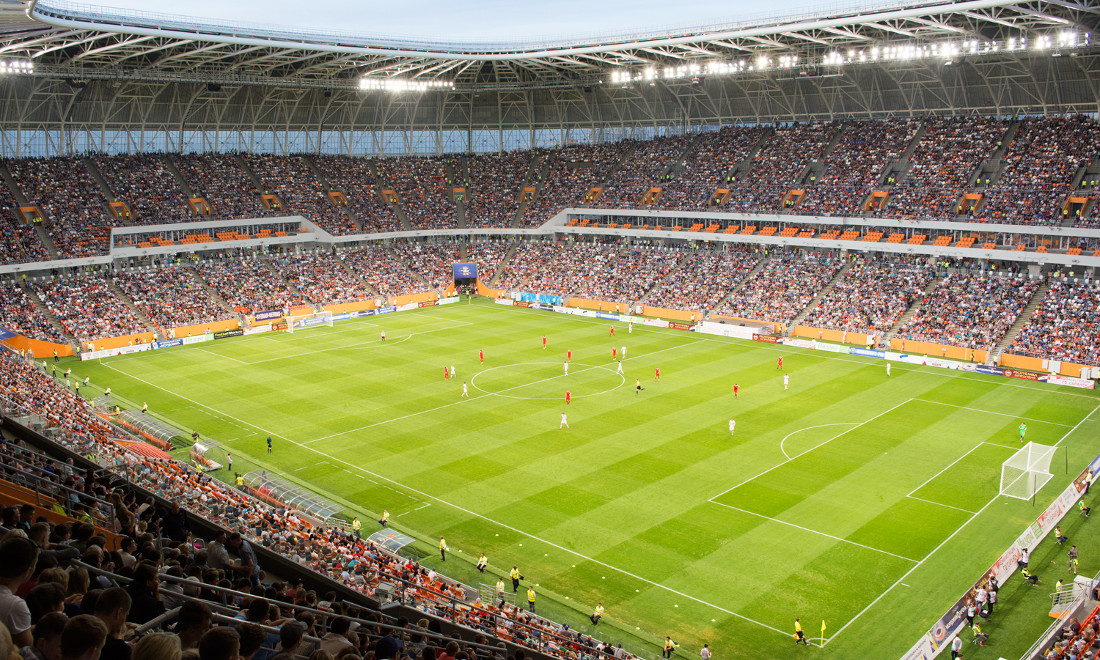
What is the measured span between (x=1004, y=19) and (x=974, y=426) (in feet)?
94.2

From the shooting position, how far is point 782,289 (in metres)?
70.1

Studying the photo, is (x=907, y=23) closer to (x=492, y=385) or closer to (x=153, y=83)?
(x=492, y=385)

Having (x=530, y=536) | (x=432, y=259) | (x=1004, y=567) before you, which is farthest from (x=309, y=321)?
(x=1004, y=567)

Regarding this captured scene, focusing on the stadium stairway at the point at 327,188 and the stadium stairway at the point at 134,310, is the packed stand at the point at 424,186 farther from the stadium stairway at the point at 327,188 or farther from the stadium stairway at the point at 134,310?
the stadium stairway at the point at 134,310

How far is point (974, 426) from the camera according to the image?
1687 inches

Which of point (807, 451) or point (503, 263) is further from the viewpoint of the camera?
point (503, 263)

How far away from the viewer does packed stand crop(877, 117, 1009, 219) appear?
67.4 metres

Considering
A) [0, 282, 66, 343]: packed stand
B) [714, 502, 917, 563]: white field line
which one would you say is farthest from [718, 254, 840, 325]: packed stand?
[0, 282, 66, 343]: packed stand

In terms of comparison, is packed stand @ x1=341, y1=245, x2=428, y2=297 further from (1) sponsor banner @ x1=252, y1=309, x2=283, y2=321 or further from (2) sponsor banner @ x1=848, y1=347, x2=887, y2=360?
(2) sponsor banner @ x1=848, y1=347, x2=887, y2=360

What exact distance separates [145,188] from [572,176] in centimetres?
4495

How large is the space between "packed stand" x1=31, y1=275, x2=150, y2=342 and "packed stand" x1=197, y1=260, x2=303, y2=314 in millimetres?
8750

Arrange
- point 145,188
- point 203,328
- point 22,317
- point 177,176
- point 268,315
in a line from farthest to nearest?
point 177,176 → point 145,188 → point 268,315 → point 203,328 → point 22,317

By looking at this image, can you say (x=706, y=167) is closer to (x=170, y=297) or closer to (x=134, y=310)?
(x=170, y=297)

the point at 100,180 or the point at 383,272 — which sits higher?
the point at 100,180
